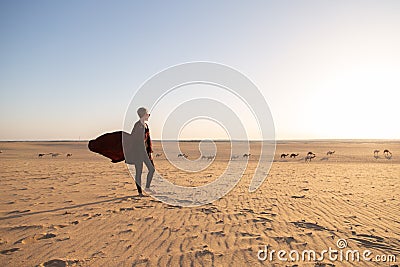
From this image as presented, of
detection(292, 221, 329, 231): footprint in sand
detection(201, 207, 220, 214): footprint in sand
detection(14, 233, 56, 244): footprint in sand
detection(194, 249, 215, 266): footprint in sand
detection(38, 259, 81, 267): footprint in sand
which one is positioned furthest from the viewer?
detection(201, 207, 220, 214): footprint in sand

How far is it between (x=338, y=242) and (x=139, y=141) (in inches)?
251

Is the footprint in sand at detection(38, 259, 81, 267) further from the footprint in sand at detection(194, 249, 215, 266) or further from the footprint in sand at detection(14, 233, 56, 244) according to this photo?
the footprint in sand at detection(194, 249, 215, 266)

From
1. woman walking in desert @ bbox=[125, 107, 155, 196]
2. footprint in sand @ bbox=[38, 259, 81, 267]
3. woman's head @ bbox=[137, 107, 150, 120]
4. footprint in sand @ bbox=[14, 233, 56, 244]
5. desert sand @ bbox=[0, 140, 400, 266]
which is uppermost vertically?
woman's head @ bbox=[137, 107, 150, 120]

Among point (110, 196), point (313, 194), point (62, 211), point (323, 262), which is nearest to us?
point (323, 262)

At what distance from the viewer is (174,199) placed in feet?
31.3

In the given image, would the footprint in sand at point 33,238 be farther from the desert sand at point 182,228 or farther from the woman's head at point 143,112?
the woman's head at point 143,112

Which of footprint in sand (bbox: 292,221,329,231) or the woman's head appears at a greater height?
the woman's head

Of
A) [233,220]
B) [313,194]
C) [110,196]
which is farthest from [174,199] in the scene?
[313,194]

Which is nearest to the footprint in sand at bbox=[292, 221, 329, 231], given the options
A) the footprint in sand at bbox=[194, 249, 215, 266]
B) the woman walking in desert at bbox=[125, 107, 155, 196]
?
the footprint in sand at bbox=[194, 249, 215, 266]

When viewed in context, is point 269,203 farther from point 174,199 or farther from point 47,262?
point 47,262

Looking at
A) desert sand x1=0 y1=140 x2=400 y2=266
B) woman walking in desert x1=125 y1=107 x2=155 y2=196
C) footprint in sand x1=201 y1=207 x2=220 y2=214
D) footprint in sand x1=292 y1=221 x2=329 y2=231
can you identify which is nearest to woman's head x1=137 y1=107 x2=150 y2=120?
woman walking in desert x1=125 y1=107 x2=155 y2=196

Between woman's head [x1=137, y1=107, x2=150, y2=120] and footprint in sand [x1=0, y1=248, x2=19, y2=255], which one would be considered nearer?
footprint in sand [x1=0, y1=248, x2=19, y2=255]

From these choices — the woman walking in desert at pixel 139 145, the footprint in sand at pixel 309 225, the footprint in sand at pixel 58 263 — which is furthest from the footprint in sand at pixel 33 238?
the footprint in sand at pixel 309 225

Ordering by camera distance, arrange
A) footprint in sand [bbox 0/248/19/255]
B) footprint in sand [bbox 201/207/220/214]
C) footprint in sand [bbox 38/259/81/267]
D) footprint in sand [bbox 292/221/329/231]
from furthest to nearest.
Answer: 1. footprint in sand [bbox 201/207/220/214]
2. footprint in sand [bbox 292/221/329/231]
3. footprint in sand [bbox 0/248/19/255]
4. footprint in sand [bbox 38/259/81/267]
